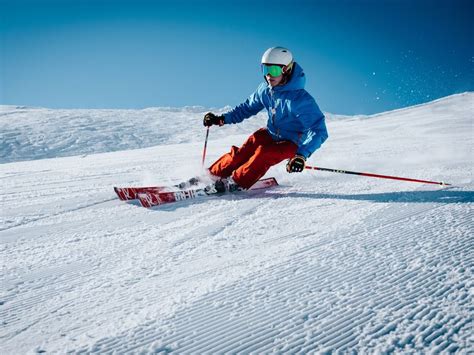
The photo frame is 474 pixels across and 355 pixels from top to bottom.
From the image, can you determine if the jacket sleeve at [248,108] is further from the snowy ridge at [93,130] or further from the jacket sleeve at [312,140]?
the snowy ridge at [93,130]

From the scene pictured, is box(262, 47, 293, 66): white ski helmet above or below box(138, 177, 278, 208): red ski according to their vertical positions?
above

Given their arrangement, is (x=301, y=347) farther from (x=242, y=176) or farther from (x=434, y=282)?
(x=242, y=176)

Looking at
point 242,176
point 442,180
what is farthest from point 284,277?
point 442,180

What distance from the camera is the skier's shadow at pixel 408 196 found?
2963 millimetres

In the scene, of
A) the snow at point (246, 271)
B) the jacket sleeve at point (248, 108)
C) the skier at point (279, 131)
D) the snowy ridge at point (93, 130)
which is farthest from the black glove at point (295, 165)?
the snowy ridge at point (93, 130)

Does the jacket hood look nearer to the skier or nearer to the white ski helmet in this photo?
the skier

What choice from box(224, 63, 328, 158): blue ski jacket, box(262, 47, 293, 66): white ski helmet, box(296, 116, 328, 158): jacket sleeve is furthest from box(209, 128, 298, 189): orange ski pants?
box(262, 47, 293, 66): white ski helmet

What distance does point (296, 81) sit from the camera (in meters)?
4.11

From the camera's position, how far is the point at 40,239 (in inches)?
97.3

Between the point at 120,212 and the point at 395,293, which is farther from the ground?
the point at 120,212

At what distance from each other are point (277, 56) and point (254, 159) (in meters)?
1.23

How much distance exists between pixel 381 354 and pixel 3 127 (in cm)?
3058

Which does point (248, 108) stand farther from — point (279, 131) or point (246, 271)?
point (246, 271)

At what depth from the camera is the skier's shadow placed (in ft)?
9.72
